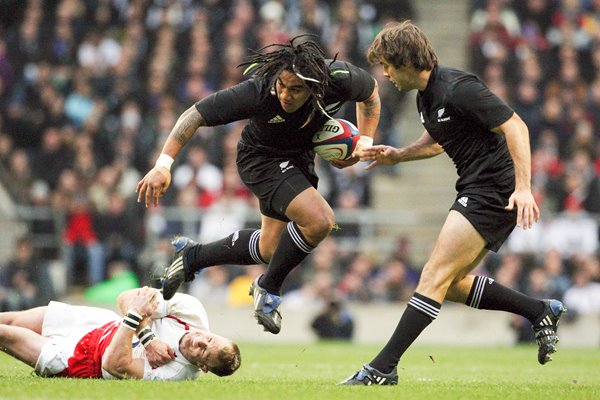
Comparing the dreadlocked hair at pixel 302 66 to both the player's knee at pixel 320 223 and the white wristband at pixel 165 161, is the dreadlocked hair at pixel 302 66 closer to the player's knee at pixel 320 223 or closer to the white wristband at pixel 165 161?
the player's knee at pixel 320 223

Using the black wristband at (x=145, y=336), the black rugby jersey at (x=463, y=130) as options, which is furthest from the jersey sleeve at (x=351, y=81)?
the black wristband at (x=145, y=336)

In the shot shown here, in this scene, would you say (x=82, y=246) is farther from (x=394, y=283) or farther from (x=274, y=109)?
(x=274, y=109)

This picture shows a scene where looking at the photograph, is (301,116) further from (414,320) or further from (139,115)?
(139,115)

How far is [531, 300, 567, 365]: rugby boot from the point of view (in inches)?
353

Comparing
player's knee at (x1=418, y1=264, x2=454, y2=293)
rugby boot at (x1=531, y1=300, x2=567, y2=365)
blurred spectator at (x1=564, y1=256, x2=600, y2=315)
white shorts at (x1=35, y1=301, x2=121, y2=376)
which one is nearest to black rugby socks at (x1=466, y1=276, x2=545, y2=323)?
rugby boot at (x1=531, y1=300, x2=567, y2=365)

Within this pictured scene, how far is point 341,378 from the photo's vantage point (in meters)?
9.63

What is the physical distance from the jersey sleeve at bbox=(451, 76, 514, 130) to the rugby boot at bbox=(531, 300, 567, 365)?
1.60 metres

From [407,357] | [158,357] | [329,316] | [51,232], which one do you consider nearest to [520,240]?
[329,316]

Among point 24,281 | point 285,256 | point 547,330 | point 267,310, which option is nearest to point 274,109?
point 285,256

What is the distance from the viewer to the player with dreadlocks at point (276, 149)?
28.8 ft

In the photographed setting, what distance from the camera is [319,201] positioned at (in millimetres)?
9258

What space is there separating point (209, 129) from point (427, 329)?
177 inches

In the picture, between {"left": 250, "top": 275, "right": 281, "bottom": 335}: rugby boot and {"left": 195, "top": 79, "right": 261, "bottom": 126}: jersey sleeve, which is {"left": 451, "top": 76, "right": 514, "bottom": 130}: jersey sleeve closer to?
{"left": 195, "top": 79, "right": 261, "bottom": 126}: jersey sleeve

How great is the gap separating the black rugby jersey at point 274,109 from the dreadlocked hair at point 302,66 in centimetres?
9
